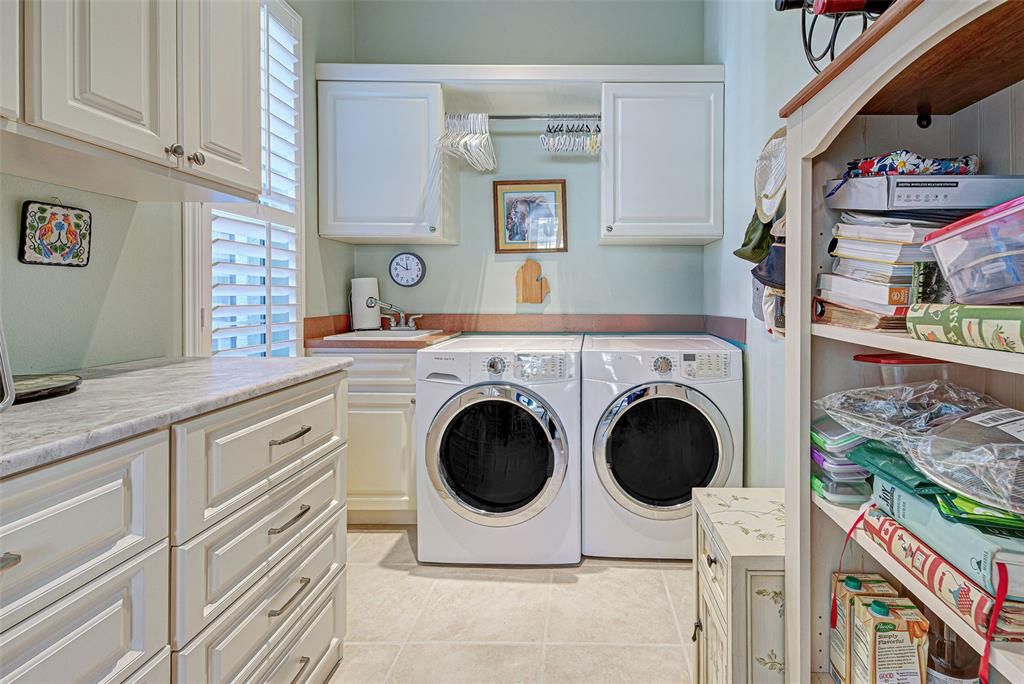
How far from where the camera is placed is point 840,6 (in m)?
0.95

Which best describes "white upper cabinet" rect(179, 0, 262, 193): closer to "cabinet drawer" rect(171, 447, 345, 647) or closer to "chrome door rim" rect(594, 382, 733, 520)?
"cabinet drawer" rect(171, 447, 345, 647)

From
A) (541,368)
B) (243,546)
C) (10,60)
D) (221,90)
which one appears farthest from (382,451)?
(10,60)

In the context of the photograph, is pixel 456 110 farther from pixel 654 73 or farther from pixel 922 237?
pixel 922 237

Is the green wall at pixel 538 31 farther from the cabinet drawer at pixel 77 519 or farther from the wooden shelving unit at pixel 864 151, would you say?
the cabinet drawer at pixel 77 519

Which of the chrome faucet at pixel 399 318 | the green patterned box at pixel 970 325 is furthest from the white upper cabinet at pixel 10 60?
the chrome faucet at pixel 399 318

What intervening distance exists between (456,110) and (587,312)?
1.29 metres

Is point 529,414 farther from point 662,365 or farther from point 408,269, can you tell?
point 408,269

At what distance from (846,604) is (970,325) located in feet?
1.92

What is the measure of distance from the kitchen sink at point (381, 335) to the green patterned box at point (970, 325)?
225 centimetres

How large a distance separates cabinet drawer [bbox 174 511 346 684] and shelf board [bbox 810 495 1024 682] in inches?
44.0

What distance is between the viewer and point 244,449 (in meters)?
1.19

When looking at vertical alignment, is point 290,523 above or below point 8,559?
below

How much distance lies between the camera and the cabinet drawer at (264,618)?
107cm

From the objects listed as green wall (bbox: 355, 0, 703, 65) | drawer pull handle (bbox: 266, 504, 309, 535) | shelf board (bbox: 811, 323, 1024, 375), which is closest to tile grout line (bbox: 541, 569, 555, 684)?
drawer pull handle (bbox: 266, 504, 309, 535)
